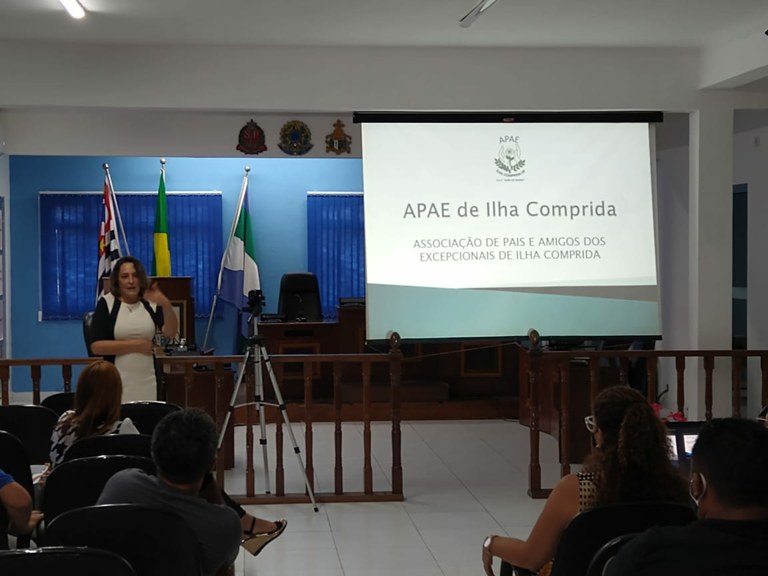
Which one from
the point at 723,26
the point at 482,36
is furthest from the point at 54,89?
the point at 723,26

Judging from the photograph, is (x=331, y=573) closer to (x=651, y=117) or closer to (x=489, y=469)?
(x=489, y=469)

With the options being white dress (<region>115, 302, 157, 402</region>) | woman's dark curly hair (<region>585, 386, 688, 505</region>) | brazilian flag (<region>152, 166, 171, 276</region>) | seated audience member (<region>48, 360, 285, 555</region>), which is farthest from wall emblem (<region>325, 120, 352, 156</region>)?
woman's dark curly hair (<region>585, 386, 688, 505</region>)

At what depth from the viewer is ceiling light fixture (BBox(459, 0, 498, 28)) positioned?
200 inches

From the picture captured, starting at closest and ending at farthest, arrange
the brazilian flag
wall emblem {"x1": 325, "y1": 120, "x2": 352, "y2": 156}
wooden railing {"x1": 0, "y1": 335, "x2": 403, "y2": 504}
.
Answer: wooden railing {"x1": 0, "y1": 335, "x2": 403, "y2": 504} < wall emblem {"x1": 325, "y1": 120, "x2": 352, "y2": 156} < the brazilian flag

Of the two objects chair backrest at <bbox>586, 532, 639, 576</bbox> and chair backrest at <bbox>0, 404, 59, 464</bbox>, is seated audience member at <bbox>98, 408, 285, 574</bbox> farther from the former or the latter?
chair backrest at <bbox>0, 404, 59, 464</bbox>

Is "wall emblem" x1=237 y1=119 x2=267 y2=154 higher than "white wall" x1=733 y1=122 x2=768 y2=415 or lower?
higher

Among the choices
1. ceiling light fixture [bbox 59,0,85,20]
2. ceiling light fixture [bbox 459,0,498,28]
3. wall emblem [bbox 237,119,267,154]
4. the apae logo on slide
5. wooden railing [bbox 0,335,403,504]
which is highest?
ceiling light fixture [bbox 59,0,85,20]

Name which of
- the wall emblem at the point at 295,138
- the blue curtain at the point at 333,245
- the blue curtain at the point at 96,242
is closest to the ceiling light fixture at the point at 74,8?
the wall emblem at the point at 295,138

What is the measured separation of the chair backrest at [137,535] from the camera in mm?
2506

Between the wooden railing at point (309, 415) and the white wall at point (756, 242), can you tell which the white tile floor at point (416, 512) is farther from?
the white wall at point (756, 242)

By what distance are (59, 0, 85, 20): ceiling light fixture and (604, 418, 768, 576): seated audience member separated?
13.8ft

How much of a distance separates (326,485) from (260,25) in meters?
2.86

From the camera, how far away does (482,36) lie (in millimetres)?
6133

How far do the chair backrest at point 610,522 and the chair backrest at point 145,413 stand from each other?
7.06ft
